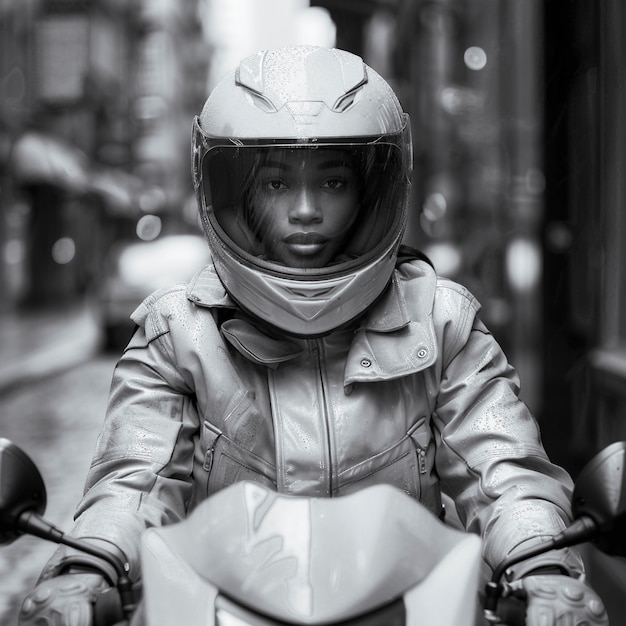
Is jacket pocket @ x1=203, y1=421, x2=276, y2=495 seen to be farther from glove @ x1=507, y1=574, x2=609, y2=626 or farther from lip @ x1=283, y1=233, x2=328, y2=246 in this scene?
glove @ x1=507, y1=574, x2=609, y2=626

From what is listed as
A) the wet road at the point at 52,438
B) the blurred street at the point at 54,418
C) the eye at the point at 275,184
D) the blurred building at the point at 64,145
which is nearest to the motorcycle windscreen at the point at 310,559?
the eye at the point at 275,184

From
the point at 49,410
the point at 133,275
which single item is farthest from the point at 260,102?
the point at 133,275

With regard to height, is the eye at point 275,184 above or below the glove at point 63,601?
above

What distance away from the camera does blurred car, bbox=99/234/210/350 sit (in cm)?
1543

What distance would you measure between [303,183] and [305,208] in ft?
0.20

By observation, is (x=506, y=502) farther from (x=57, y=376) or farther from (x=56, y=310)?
(x=56, y=310)

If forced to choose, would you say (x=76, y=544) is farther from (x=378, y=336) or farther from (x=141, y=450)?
(x=378, y=336)

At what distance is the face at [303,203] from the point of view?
226 cm

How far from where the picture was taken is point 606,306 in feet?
16.8

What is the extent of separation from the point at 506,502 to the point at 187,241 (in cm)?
1504

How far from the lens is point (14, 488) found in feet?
5.48

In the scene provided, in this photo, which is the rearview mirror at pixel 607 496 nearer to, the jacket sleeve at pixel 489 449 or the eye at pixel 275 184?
the jacket sleeve at pixel 489 449

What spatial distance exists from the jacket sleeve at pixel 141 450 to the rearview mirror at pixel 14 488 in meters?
0.13

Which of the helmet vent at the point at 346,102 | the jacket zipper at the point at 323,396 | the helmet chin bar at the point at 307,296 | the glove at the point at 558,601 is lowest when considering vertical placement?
the glove at the point at 558,601
